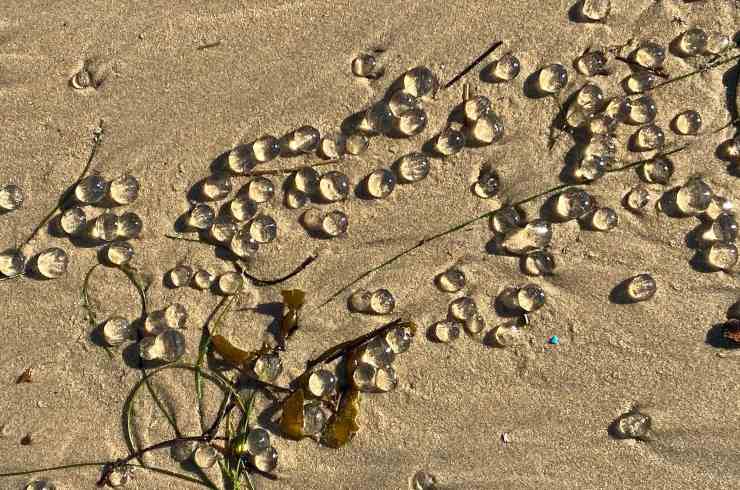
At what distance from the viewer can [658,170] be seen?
2.38m

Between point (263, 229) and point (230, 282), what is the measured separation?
A: 24 centimetres

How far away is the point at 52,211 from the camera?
7.97ft

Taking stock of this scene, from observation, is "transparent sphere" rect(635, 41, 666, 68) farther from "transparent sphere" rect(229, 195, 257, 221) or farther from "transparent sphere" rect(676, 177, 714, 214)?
"transparent sphere" rect(229, 195, 257, 221)

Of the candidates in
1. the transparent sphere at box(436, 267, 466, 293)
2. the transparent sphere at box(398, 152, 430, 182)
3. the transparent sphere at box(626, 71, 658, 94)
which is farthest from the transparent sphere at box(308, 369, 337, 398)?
the transparent sphere at box(626, 71, 658, 94)

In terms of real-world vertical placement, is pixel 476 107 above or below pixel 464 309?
above

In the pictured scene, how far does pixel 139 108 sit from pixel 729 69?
2258 mm

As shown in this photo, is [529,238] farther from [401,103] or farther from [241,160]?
[241,160]

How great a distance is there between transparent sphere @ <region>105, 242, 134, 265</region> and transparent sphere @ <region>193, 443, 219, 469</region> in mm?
759

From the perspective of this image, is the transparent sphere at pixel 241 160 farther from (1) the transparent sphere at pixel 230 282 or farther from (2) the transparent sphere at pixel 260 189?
(1) the transparent sphere at pixel 230 282

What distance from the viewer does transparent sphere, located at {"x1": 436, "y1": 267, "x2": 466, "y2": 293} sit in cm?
237

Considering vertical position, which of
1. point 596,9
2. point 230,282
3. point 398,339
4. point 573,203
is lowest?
point 398,339

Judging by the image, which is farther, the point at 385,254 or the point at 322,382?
the point at 385,254

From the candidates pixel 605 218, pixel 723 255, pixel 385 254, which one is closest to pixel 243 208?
pixel 385 254

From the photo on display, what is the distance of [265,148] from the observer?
2367 mm
